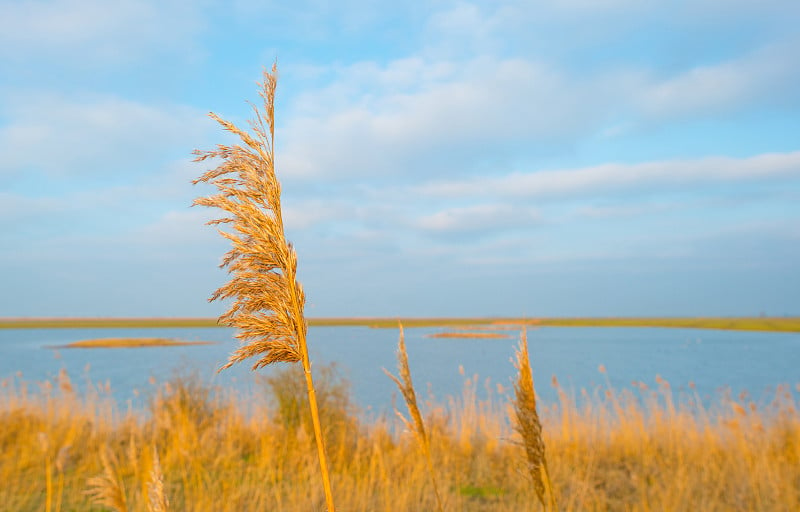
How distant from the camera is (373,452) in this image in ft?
26.5

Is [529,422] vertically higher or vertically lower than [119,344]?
higher

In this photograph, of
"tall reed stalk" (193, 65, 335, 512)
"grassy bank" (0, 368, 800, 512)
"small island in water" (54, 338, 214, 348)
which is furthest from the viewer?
"small island in water" (54, 338, 214, 348)

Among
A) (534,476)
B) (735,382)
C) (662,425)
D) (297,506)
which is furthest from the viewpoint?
(735,382)

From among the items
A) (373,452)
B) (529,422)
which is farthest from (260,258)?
(373,452)

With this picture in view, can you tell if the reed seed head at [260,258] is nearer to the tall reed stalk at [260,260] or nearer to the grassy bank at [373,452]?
the tall reed stalk at [260,260]

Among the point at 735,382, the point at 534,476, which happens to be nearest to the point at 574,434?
the point at 534,476

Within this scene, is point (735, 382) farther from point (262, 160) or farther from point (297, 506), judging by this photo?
point (262, 160)

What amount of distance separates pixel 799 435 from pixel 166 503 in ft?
33.2

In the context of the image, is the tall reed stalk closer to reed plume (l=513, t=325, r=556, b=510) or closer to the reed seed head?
the reed seed head

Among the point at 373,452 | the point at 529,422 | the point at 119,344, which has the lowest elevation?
the point at 119,344

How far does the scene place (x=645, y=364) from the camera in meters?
30.7

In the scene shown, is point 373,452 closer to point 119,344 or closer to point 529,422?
point 529,422

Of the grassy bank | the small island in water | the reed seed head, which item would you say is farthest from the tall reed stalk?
the small island in water

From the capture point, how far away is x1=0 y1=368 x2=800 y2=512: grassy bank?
19.9 feet
